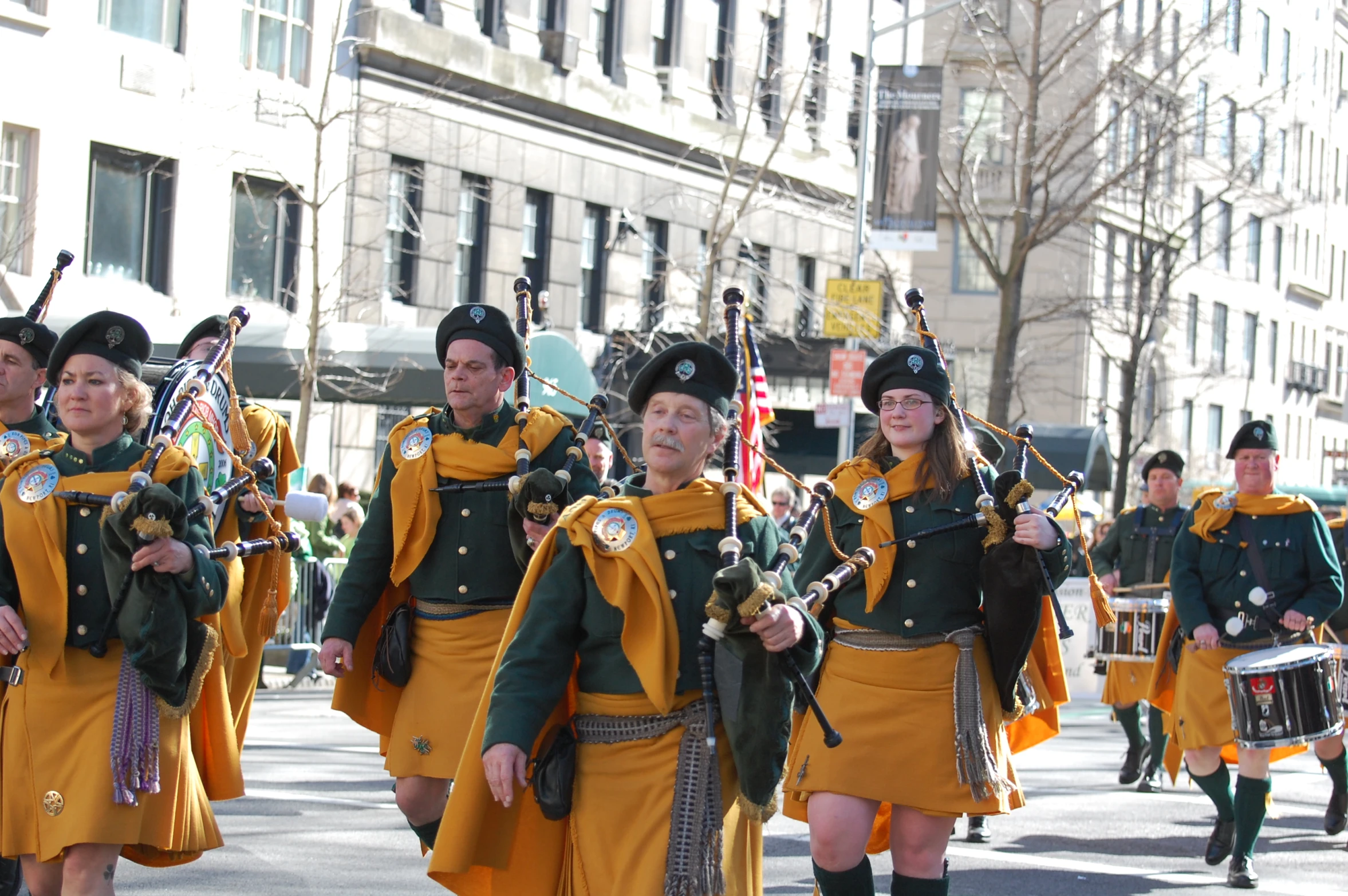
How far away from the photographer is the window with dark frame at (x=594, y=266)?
28906 millimetres

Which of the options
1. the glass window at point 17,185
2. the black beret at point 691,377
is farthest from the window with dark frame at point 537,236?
the black beret at point 691,377

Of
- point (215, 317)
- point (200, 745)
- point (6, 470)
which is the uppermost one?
point (215, 317)

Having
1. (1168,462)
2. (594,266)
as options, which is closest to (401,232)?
(594,266)

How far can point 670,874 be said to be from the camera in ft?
15.7

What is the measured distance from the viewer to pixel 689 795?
4852mm

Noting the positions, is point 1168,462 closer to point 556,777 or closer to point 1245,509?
point 1245,509

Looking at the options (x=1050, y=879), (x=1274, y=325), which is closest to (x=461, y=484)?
(x=1050, y=879)

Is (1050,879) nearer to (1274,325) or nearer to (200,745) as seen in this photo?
(200,745)

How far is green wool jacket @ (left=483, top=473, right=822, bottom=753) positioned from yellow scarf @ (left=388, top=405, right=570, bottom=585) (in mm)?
1895

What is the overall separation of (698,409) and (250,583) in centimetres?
403

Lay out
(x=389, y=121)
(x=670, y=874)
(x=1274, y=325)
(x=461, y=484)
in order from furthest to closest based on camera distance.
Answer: (x=1274, y=325), (x=389, y=121), (x=461, y=484), (x=670, y=874)

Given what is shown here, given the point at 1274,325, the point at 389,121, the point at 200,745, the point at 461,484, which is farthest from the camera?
the point at 1274,325

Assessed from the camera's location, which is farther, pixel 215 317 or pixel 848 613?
pixel 215 317

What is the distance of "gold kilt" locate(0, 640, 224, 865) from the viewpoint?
5.65 metres
